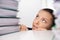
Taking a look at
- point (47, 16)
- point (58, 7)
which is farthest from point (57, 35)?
point (47, 16)

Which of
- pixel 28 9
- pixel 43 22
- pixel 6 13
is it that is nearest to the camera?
pixel 6 13

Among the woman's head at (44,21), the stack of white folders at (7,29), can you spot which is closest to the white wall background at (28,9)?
the woman's head at (44,21)

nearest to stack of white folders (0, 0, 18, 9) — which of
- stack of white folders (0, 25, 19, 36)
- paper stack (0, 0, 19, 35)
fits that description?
paper stack (0, 0, 19, 35)

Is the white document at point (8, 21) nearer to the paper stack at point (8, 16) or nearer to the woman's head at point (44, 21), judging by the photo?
the paper stack at point (8, 16)

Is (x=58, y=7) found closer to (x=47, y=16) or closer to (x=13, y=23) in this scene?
(x=13, y=23)

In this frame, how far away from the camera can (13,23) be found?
624 mm

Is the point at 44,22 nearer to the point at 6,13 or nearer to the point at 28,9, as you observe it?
the point at 28,9

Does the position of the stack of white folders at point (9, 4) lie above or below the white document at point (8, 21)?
above

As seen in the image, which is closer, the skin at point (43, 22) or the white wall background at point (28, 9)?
the skin at point (43, 22)

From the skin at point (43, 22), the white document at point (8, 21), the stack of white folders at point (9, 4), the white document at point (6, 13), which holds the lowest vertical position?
the skin at point (43, 22)

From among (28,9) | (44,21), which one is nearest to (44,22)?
(44,21)

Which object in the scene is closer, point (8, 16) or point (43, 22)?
point (8, 16)

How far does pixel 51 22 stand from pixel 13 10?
747 millimetres

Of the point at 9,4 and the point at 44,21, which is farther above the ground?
the point at 9,4
